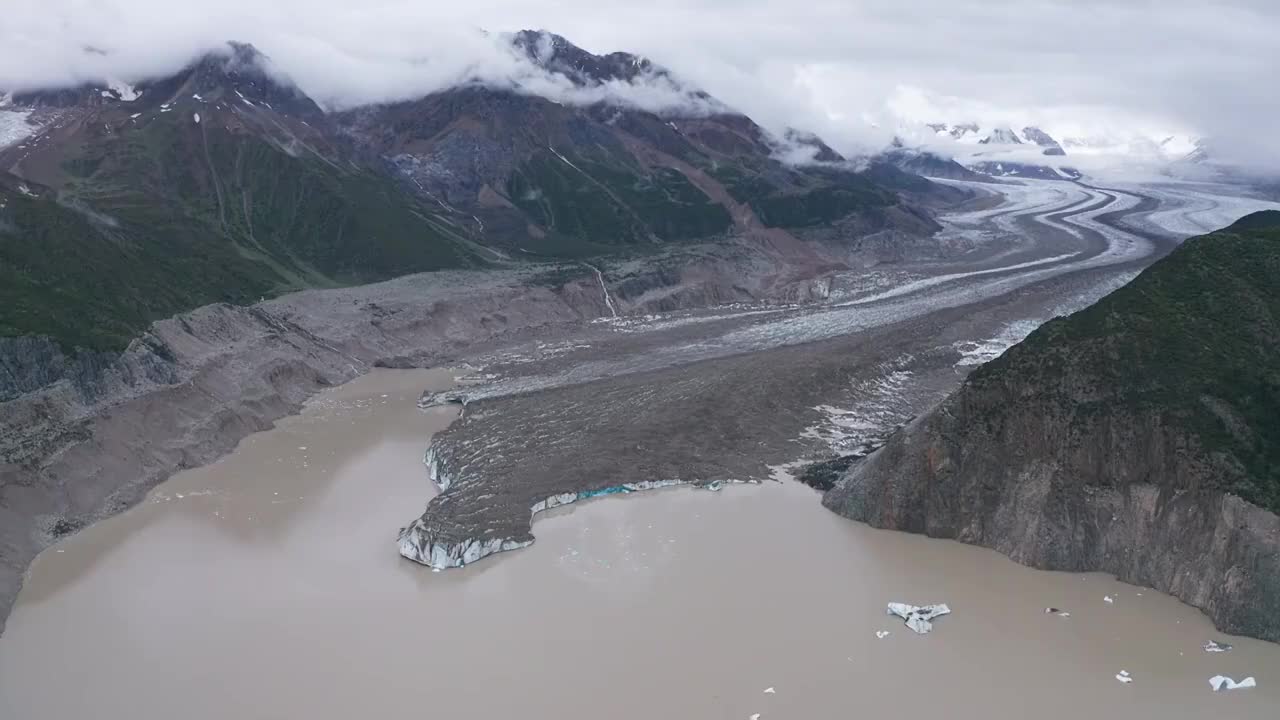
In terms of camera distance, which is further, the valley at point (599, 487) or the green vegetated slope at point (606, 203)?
the green vegetated slope at point (606, 203)

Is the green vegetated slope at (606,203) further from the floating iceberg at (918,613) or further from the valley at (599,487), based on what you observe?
the floating iceberg at (918,613)

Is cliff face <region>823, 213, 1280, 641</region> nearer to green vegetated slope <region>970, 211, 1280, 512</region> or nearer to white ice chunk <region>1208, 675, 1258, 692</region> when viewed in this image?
green vegetated slope <region>970, 211, 1280, 512</region>

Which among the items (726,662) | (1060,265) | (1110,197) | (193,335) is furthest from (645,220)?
(1110,197)

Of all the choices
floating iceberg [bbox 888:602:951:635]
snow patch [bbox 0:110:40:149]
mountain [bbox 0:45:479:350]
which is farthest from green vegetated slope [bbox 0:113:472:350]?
floating iceberg [bbox 888:602:951:635]

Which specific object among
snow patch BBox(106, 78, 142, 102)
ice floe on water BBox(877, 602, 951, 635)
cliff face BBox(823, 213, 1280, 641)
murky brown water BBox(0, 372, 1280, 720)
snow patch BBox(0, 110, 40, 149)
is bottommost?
murky brown water BBox(0, 372, 1280, 720)

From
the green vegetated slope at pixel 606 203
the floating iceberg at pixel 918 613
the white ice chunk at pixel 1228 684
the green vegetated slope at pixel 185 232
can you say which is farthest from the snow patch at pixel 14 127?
the white ice chunk at pixel 1228 684

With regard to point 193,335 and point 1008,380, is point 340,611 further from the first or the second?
point 193,335
